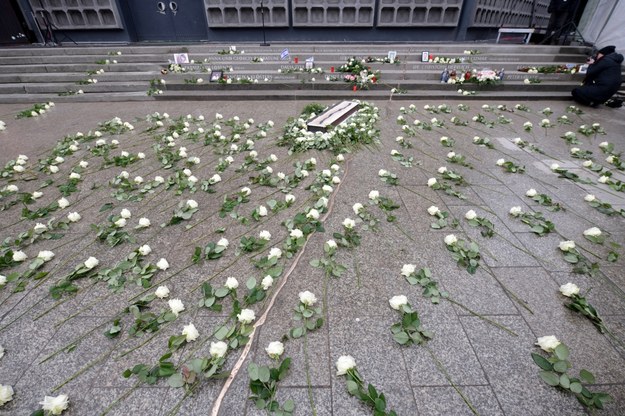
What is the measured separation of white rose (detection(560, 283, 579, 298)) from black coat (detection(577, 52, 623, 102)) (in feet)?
22.9

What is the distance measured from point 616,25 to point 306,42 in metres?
9.38

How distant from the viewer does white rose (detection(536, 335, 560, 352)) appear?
1652 millimetres

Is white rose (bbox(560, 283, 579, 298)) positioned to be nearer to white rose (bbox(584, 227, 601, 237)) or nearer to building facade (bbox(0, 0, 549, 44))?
white rose (bbox(584, 227, 601, 237))

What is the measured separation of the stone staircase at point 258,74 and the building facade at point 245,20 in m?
1.59

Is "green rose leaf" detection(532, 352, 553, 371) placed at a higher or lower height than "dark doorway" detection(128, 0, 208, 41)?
lower

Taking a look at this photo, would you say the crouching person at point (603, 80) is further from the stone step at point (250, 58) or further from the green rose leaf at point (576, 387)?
the green rose leaf at point (576, 387)

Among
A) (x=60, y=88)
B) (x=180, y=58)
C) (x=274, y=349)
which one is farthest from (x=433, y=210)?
(x=60, y=88)

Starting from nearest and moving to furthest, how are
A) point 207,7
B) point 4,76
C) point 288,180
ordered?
1. point 288,180
2. point 4,76
3. point 207,7

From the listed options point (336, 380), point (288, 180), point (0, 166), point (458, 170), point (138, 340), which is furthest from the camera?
point (0, 166)

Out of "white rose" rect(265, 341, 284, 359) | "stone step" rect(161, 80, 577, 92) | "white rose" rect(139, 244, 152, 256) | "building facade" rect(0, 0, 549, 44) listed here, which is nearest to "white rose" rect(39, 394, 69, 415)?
"white rose" rect(265, 341, 284, 359)

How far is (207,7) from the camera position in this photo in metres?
9.83

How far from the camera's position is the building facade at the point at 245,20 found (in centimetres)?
977

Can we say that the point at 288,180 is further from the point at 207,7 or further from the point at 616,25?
the point at 616,25

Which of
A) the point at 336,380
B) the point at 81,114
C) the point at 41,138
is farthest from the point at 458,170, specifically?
the point at 81,114
